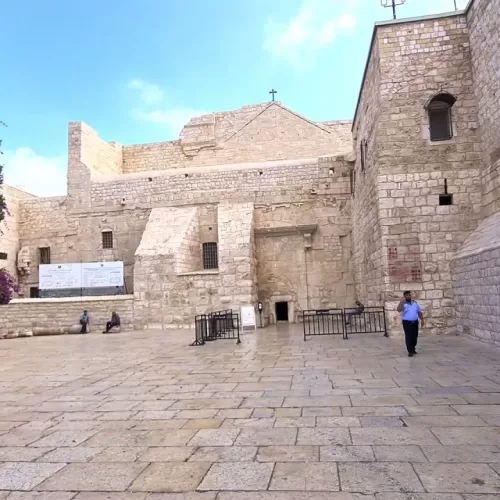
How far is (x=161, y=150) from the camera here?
25078 millimetres

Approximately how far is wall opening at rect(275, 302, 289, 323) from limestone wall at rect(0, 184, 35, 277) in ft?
→ 39.6

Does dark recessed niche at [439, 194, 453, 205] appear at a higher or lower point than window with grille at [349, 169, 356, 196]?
lower

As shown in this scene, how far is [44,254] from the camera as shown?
20.2 m

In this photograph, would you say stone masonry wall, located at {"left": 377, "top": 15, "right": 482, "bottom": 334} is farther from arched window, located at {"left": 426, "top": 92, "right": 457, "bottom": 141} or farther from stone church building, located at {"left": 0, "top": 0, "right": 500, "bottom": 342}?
arched window, located at {"left": 426, "top": 92, "right": 457, "bottom": 141}

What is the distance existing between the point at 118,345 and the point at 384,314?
675 cm

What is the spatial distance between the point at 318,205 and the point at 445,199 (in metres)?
6.97

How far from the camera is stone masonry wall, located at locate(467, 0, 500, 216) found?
29.7 ft

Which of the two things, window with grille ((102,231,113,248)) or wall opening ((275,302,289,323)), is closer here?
wall opening ((275,302,289,323))

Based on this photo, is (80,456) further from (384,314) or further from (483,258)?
(384,314)

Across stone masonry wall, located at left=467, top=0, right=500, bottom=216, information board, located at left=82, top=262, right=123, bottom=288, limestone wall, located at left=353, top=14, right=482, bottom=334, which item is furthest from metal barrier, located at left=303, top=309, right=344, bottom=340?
information board, located at left=82, top=262, right=123, bottom=288

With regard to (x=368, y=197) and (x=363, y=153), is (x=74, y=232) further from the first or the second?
(x=368, y=197)

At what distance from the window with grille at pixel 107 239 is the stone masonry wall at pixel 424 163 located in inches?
492

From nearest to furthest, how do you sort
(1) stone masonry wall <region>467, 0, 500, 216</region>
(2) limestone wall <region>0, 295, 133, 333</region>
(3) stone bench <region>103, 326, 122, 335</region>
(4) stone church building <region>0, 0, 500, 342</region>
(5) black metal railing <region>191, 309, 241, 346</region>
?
1. (1) stone masonry wall <region>467, 0, 500, 216</region>
2. (4) stone church building <region>0, 0, 500, 342</region>
3. (5) black metal railing <region>191, 309, 241, 346</region>
4. (3) stone bench <region>103, 326, 122, 335</region>
5. (2) limestone wall <region>0, 295, 133, 333</region>

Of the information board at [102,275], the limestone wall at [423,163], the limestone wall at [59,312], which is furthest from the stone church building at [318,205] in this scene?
the information board at [102,275]
